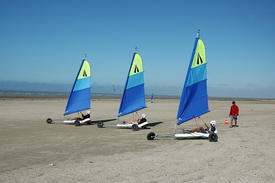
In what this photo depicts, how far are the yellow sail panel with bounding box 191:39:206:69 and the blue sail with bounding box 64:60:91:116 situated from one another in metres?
9.25

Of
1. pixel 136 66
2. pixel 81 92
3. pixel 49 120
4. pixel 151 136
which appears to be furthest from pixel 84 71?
pixel 151 136

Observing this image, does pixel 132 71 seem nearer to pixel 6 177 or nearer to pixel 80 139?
pixel 80 139

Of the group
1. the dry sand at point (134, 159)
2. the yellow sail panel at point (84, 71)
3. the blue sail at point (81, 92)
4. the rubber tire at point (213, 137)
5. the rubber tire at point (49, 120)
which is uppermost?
the yellow sail panel at point (84, 71)

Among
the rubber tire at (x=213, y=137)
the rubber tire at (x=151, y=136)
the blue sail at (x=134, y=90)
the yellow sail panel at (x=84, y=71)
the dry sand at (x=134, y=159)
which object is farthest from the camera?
the yellow sail panel at (x=84, y=71)

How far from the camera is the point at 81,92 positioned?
18375mm

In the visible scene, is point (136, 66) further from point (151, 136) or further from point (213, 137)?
point (213, 137)

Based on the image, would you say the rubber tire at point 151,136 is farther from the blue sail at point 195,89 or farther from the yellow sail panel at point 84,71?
the yellow sail panel at point 84,71

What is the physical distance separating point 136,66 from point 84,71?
4.52m

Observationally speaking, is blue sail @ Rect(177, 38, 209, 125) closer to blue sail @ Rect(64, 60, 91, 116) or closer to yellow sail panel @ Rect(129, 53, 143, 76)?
yellow sail panel @ Rect(129, 53, 143, 76)

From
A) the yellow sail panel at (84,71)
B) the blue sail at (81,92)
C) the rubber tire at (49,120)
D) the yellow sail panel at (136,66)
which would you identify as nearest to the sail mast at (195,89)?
the yellow sail panel at (136,66)

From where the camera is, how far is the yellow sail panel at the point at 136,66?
53.0ft

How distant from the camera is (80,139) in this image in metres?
11.8

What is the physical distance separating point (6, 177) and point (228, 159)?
6.41m

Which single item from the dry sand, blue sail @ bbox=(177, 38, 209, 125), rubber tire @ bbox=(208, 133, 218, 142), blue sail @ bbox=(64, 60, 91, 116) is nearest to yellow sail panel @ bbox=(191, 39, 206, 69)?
blue sail @ bbox=(177, 38, 209, 125)
